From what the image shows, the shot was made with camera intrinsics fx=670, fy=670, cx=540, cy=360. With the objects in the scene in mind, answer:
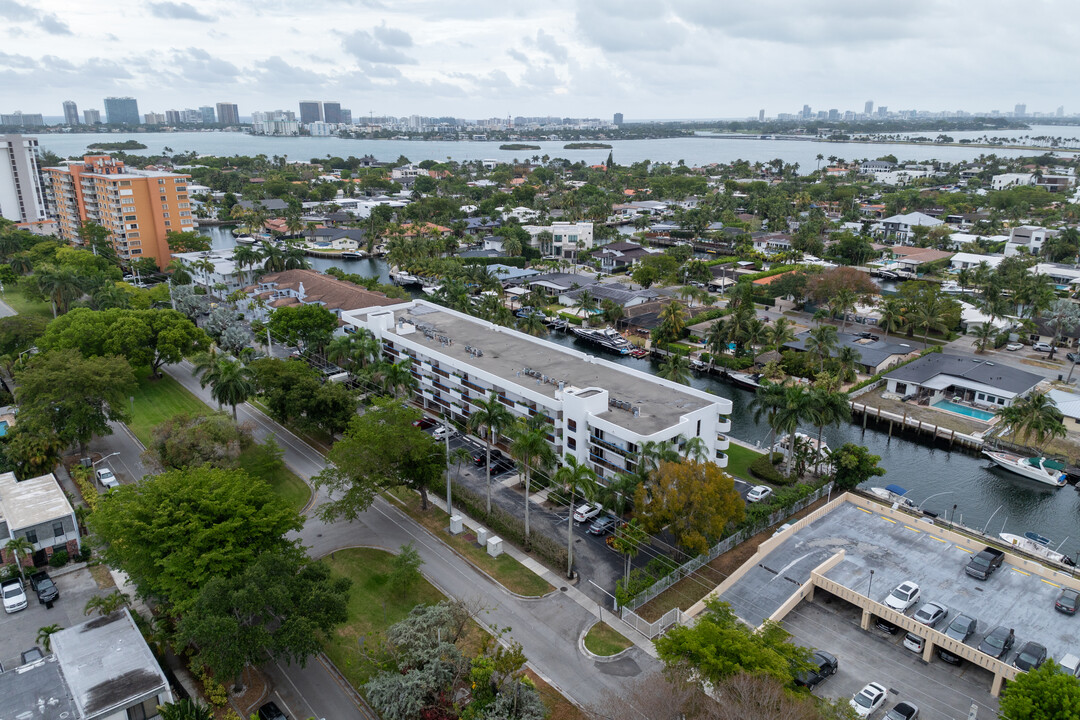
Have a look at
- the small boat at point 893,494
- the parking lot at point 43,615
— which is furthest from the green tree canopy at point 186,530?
the small boat at point 893,494

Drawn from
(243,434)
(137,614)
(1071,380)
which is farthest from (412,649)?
(1071,380)

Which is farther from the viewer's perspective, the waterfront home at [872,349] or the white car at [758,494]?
the waterfront home at [872,349]

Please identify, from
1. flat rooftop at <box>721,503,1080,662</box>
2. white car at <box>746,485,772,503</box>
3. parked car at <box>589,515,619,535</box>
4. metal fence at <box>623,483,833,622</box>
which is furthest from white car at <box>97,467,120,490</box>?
white car at <box>746,485,772,503</box>

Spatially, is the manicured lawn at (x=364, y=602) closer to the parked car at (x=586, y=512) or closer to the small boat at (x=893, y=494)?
the parked car at (x=586, y=512)

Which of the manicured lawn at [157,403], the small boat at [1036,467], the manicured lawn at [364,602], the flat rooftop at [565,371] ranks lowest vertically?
the small boat at [1036,467]

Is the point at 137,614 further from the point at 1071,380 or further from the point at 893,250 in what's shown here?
the point at 893,250

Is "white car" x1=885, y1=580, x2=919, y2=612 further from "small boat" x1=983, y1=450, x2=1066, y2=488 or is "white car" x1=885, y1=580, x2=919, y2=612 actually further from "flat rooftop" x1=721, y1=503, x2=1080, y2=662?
"small boat" x1=983, y1=450, x2=1066, y2=488
